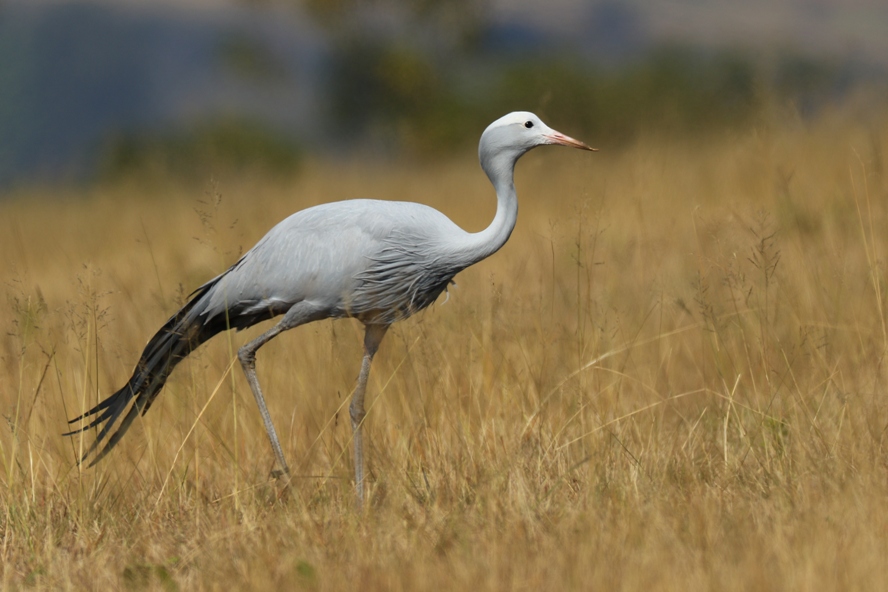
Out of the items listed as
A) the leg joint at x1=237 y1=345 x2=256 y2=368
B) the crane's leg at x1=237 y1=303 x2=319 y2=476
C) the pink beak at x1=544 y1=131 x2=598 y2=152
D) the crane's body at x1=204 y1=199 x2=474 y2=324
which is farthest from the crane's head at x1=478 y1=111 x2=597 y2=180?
the leg joint at x1=237 y1=345 x2=256 y2=368

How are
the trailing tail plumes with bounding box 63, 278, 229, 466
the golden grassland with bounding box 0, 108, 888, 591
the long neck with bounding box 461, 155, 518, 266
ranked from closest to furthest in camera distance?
the golden grassland with bounding box 0, 108, 888, 591
the long neck with bounding box 461, 155, 518, 266
the trailing tail plumes with bounding box 63, 278, 229, 466

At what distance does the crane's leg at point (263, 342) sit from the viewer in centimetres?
407

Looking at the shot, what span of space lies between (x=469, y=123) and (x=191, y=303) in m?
21.2

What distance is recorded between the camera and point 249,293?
14.4ft

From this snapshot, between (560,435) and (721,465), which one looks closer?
(721,465)

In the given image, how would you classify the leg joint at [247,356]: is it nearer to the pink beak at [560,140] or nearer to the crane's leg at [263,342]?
the crane's leg at [263,342]

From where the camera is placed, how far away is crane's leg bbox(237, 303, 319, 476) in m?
4.07

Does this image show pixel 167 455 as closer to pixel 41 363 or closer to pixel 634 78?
pixel 41 363

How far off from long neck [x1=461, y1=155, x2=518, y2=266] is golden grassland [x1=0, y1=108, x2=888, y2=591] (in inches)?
14.0

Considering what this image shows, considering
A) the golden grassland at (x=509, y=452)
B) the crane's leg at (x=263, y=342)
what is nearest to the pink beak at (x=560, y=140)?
the golden grassland at (x=509, y=452)

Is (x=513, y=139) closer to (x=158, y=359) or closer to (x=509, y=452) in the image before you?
(x=509, y=452)

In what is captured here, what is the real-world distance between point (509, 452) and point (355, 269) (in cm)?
92

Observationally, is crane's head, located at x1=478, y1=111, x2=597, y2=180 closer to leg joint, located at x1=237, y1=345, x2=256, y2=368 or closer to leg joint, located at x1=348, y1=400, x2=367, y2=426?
leg joint, located at x1=348, y1=400, x2=367, y2=426

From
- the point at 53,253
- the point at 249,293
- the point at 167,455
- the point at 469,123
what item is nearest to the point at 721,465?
the point at 249,293
